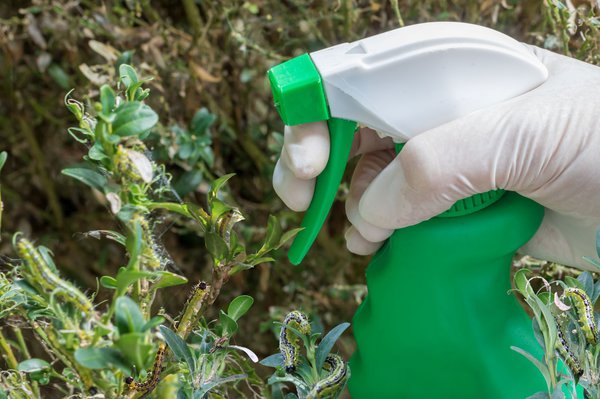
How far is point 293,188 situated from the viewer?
1.90 feet

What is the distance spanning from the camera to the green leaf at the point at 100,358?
40 cm

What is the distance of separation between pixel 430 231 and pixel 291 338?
0.13m

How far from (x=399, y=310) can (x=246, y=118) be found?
2.13 feet

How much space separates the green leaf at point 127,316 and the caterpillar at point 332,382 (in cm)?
16

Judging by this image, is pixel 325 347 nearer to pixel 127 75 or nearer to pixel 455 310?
pixel 455 310

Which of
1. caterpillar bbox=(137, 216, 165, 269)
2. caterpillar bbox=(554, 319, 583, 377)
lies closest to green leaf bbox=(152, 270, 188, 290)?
caterpillar bbox=(137, 216, 165, 269)

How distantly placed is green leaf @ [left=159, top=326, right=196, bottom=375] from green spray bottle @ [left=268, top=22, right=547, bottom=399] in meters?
0.12

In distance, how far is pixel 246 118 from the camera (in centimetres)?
120

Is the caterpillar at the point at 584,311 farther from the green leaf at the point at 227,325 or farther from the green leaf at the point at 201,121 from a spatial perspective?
the green leaf at the point at 201,121

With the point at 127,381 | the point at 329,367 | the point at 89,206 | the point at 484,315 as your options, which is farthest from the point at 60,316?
the point at 89,206

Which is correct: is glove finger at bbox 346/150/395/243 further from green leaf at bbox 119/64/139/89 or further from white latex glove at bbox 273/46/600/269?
green leaf at bbox 119/64/139/89

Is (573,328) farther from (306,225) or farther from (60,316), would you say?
(60,316)

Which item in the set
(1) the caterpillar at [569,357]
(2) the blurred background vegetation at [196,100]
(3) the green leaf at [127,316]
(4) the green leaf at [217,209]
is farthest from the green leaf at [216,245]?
(2) the blurred background vegetation at [196,100]

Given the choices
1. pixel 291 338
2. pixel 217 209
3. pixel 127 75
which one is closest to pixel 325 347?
pixel 291 338
